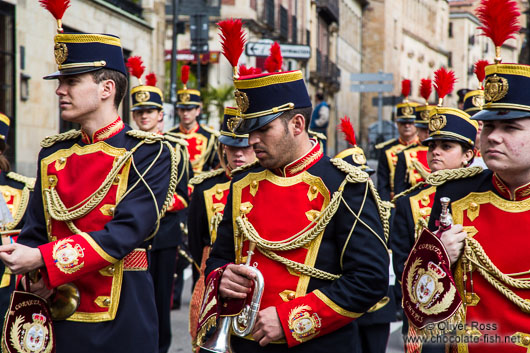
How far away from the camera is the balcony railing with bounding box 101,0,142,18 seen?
2186 centimetres

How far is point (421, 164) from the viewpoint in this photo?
11.8 meters

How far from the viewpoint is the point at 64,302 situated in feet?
15.0

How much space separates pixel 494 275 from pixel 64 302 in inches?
82.8

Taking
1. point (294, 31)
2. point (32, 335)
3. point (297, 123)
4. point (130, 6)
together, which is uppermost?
point (294, 31)

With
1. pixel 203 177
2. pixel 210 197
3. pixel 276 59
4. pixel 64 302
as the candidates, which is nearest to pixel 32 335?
pixel 64 302

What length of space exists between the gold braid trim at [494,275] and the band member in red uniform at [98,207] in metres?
1.63

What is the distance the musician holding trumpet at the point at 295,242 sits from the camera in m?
4.11

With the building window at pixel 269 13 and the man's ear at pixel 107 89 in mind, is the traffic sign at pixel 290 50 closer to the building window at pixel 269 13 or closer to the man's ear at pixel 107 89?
the man's ear at pixel 107 89

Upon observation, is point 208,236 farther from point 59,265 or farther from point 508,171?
point 508,171

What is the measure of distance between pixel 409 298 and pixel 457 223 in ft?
1.32

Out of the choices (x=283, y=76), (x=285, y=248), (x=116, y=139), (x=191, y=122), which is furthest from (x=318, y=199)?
(x=191, y=122)

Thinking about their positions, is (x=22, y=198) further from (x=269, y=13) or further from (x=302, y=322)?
(x=269, y=13)

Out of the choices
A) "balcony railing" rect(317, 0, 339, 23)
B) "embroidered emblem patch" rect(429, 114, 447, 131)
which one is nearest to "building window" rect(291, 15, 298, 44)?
"balcony railing" rect(317, 0, 339, 23)

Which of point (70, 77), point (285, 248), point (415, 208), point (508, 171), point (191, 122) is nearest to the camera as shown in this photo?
point (508, 171)
